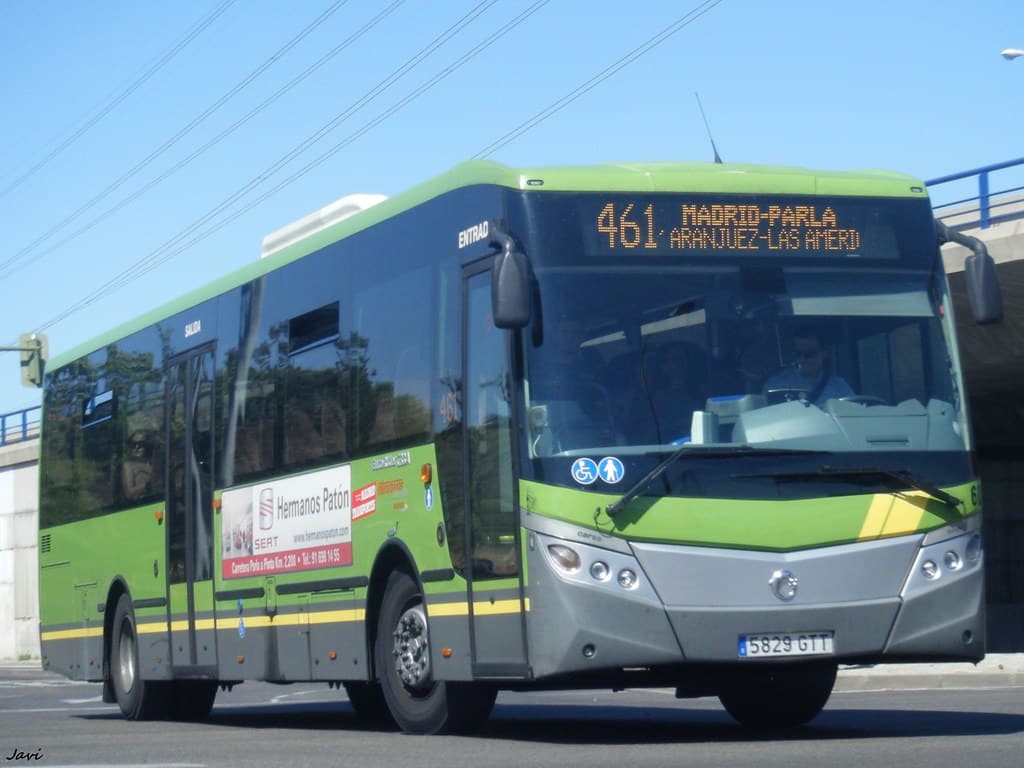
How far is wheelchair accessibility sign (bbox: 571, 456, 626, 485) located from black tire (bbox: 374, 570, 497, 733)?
6.85 feet

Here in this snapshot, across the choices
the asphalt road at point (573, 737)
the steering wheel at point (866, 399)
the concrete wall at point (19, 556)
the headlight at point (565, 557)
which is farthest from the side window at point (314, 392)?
the concrete wall at point (19, 556)

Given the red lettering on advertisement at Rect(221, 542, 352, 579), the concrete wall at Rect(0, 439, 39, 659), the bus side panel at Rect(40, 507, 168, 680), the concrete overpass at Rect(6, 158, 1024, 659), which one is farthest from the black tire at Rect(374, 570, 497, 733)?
the concrete wall at Rect(0, 439, 39, 659)

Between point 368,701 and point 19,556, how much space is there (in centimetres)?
3008

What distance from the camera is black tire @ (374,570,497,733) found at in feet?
40.4

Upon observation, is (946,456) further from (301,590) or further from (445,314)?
(301,590)

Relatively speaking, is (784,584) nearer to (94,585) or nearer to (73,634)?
(94,585)

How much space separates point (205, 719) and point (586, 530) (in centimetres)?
864

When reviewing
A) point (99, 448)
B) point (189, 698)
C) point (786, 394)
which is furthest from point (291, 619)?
point (99, 448)

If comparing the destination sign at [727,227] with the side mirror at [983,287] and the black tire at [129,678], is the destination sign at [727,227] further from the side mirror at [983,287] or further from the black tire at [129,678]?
the black tire at [129,678]

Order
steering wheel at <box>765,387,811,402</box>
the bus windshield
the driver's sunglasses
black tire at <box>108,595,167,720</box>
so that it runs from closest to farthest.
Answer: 1. the bus windshield
2. steering wheel at <box>765,387,811,402</box>
3. the driver's sunglasses
4. black tire at <box>108,595,167,720</box>

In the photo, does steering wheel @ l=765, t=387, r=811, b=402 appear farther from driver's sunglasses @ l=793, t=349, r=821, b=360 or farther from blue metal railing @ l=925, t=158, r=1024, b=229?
blue metal railing @ l=925, t=158, r=1024, b=229

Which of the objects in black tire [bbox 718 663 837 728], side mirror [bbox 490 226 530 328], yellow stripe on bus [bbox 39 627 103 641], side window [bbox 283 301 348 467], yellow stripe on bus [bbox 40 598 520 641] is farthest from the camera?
yellow stripe on bus [bbox 39 627 103 641]

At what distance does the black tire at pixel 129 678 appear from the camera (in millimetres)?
18078

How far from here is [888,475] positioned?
434 inches
